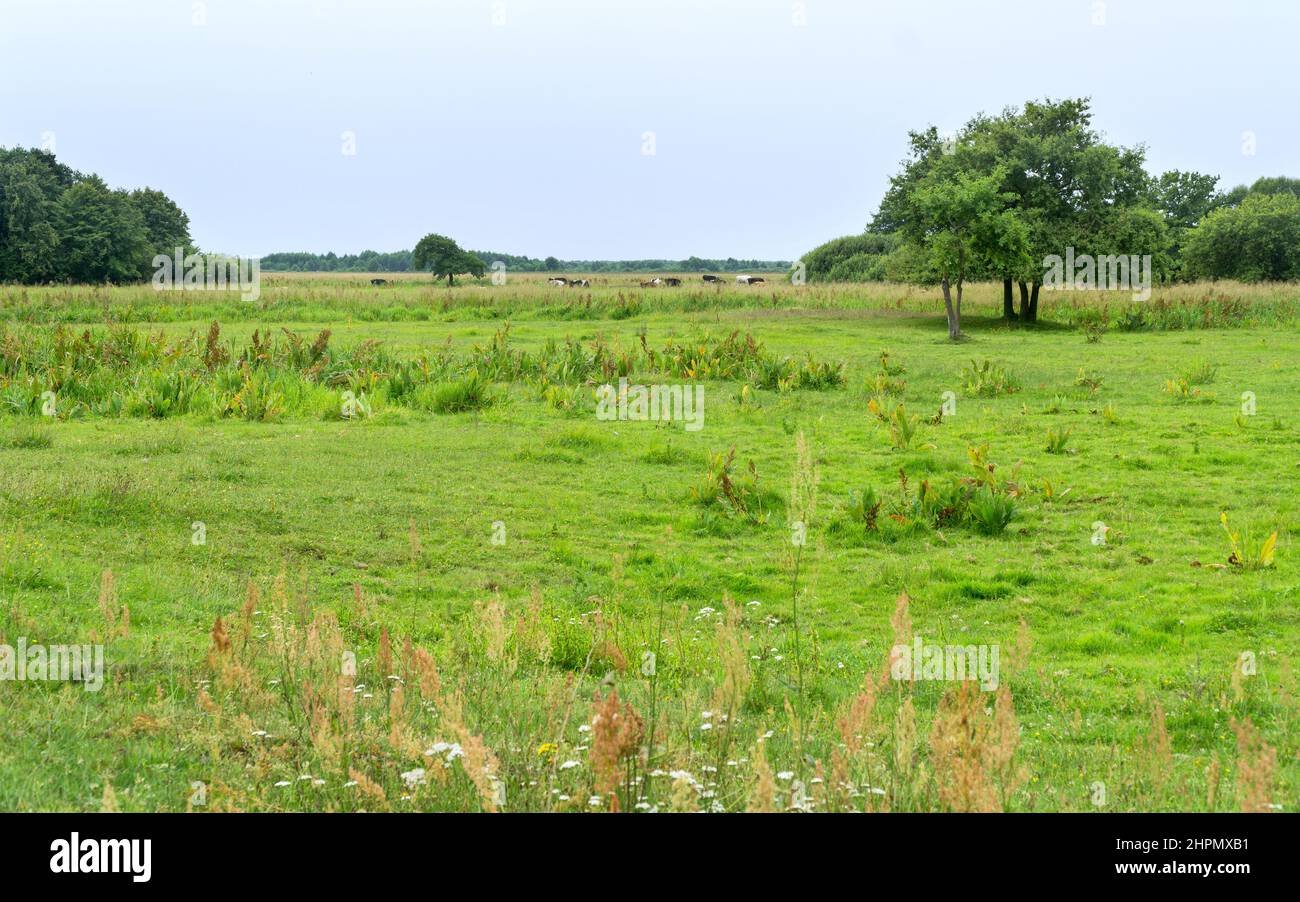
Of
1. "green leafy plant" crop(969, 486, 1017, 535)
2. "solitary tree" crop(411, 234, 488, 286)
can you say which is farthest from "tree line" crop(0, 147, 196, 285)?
"green leafy plant" crop(969, 486, 1017, 535)

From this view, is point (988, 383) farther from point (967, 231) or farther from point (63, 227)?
point (63, 227)

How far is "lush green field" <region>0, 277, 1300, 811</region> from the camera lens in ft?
13.4

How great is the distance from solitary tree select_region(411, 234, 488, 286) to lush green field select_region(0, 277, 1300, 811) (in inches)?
2276

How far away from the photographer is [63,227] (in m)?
59.9

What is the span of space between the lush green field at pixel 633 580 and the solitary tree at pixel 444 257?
57.8 metres

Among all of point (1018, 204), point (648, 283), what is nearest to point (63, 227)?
point (648, 283)

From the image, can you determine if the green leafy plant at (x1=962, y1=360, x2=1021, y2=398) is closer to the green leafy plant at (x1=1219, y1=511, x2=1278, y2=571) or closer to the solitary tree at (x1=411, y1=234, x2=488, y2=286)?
the green leafy plant at (x1=1219, y1=511, x2=1278, y2=571)

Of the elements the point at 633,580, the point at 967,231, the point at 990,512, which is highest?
the point at 967,231

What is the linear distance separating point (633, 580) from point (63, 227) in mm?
61230

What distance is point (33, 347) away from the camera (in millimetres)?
18625

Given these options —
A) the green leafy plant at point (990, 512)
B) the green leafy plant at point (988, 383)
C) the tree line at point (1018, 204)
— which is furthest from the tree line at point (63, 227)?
the green leafy plant at point (990, 512)

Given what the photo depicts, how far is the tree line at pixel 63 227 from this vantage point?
5753 cm

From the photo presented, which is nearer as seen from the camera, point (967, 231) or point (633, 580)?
point (633, 580)
